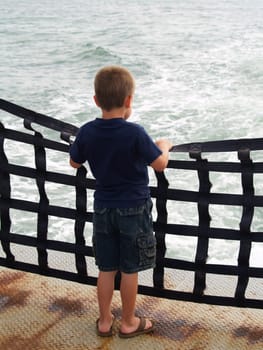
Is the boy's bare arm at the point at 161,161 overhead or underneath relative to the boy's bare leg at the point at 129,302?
overhead

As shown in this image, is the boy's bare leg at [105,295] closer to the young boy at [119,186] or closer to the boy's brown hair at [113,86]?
the young boy at [119,186]

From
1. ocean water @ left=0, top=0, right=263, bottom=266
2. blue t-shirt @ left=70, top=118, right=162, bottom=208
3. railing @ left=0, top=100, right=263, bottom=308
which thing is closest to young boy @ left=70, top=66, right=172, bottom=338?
blue t-shirt @ left=70, top=118, right=162, bottom=208

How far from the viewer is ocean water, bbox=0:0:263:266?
7.18m

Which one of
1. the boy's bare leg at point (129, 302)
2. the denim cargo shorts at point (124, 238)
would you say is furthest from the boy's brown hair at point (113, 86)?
the boy's bare leg at point (129, 302)

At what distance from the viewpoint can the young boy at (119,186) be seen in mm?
2361

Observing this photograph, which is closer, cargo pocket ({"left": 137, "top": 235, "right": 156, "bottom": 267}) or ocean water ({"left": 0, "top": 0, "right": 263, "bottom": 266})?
cargo pocket ({"left": 137, "top": 235, "right": 156, "bottom": 267})

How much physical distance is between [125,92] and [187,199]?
0.59 meters

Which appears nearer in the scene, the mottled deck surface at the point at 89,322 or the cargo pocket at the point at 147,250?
the cargo pocket at the point at 147,250

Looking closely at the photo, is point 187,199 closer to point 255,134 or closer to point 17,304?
point 17,304

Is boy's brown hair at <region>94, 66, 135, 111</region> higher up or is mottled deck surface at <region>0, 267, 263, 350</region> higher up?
boy's brown hair at <region>94, 66, 135, 111</region>

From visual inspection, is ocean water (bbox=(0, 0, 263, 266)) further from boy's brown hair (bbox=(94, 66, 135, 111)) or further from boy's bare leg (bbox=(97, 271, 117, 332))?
boy's brown hair (bbox=(94, 66, 135, 111))

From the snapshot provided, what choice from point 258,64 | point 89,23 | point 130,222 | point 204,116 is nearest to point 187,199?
point 130,222

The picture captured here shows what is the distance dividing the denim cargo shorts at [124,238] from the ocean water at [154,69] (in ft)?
8.97

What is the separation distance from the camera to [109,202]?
250cm
